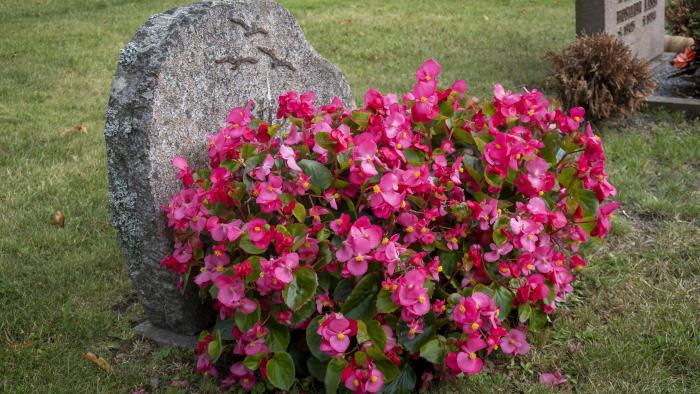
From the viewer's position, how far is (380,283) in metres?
2.56

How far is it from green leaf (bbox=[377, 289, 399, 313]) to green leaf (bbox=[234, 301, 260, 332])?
0.39 meters

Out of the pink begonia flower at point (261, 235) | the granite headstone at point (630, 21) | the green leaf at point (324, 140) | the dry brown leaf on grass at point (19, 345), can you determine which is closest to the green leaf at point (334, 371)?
the pink begonia flower at point (261, 235)

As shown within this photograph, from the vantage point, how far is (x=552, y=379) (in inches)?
110

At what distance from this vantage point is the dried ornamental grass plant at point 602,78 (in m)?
5.21

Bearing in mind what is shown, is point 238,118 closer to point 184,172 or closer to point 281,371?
point 184,172

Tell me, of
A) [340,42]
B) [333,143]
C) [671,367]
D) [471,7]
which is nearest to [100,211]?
[333,143]

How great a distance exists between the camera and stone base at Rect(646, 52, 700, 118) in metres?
5.49

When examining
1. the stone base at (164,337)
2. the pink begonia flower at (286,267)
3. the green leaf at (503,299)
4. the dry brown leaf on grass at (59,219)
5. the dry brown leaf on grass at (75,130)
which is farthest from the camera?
the dry brown leaf on grass at (75,130)

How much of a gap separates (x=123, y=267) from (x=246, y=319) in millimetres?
1351

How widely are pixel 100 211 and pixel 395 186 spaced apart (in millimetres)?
2266

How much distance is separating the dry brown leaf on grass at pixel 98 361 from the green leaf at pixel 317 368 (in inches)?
31.4

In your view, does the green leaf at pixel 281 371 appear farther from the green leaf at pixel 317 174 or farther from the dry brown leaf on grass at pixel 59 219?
the dry brown leaf on grass at pixel 59 219

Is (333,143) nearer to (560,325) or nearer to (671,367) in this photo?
(560,325)

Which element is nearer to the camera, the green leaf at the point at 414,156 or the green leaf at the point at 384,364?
the green leaf at the point at 384,364
